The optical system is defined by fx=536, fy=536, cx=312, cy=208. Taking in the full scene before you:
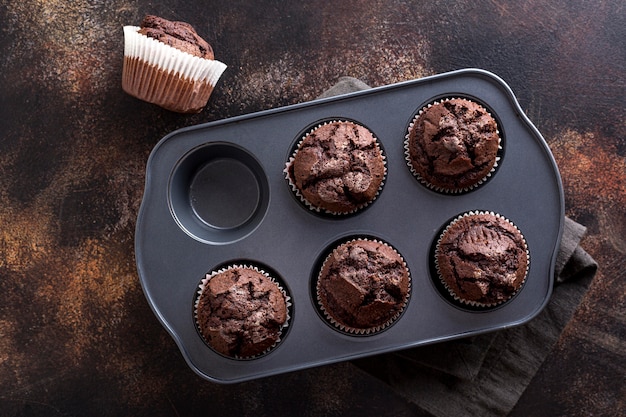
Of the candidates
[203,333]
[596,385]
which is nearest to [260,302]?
[203,333]

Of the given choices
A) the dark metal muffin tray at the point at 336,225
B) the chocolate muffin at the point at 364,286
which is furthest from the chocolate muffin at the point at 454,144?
the chocolate muffin at the point at 364,286

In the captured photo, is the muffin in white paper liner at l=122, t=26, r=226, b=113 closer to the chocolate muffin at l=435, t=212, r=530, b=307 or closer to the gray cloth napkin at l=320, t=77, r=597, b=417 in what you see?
the gray cloth napkin at l=320, t=77, r=597, b=417

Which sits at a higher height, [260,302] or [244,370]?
[260,302]

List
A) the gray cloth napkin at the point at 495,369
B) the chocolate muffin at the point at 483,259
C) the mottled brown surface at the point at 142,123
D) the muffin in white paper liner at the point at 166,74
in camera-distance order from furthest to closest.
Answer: the mottled brown surface at the point at 142,123
the gray cloth napkin at the point at 495,369
the muffin in white paper liner at the point at 166,74
the chocolate muffin at the point at 483,259

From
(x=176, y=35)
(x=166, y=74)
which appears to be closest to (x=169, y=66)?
(x=166, y=74)

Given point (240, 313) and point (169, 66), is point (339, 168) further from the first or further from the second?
point (169, 66)

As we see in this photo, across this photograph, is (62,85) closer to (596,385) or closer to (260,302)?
(260,302)

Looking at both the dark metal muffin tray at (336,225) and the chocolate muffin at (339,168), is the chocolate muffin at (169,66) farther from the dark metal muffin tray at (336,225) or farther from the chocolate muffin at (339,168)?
the chocolate muffin at (339,168)
